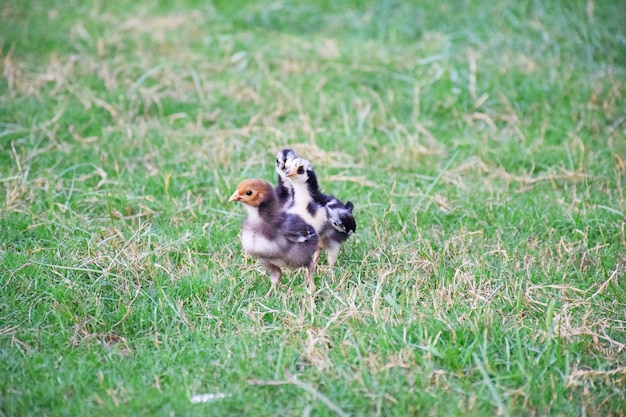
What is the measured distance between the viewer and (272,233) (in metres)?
4.45

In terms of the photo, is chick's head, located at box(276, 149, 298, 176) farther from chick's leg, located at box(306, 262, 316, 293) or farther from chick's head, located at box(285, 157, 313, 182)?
chick's leg, located at box(306, 262, 316, 293)

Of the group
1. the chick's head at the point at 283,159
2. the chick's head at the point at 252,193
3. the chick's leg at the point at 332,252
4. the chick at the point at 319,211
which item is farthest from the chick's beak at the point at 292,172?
the chick's leg at the point at 332,252

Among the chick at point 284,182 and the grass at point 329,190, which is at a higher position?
the chick at point 284,182

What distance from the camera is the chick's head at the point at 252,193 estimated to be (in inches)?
173

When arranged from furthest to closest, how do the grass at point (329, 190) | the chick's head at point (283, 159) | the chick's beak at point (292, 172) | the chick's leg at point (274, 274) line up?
the chick's head at point (283, 159) → the chick's beak at point (292, 172) → the chick's leg at point (274, 274) → the grass at point (329, 190)

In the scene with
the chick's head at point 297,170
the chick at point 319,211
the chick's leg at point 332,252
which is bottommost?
the chick's leg at point 332,252

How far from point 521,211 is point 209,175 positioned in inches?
93.0

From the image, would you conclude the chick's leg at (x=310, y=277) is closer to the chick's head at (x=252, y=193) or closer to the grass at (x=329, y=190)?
the grass at (x=329, y=190)

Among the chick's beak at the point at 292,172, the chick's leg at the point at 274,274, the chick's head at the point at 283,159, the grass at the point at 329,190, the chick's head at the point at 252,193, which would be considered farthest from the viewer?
the chick's head at the point at 283,159

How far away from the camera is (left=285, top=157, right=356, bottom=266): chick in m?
4.73

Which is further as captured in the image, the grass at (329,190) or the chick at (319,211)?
the chick at (319,211)

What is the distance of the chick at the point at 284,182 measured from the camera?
15.8 ft

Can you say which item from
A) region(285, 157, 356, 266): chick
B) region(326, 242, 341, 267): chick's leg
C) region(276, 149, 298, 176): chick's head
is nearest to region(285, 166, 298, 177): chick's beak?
region(285, 157, 356, 266): chick

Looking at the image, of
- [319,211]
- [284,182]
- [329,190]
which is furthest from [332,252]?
[329,190]
